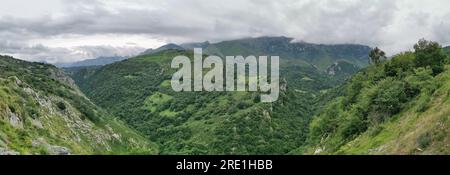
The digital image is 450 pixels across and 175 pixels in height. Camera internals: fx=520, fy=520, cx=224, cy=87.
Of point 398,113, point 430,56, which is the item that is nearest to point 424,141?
point 398,113

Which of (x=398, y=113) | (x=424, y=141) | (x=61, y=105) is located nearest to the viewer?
(x=424, y=141)

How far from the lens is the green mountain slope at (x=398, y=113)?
7362cm

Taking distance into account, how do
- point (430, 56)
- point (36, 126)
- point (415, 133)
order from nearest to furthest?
1. point (415, 133)
2. point (36, 126)
3. point (430, 56)

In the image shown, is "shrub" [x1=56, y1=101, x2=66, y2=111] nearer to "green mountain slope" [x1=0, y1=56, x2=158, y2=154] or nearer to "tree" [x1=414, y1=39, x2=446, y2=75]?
"green mountain slope" [x1=0, y1=56, x2=158, y2=154]

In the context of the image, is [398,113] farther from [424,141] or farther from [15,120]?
[15,120]

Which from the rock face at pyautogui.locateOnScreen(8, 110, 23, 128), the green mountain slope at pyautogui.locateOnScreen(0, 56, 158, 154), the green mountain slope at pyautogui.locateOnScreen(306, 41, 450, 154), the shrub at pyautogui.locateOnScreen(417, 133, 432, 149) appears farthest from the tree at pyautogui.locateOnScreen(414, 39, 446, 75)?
the rock face at pyautogui.locateOnScreen(8, 110, 23, 128)

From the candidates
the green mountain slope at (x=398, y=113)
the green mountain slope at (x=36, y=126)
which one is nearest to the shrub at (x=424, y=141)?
the green mountain slope at (x=398, y=113)

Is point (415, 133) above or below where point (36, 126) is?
above

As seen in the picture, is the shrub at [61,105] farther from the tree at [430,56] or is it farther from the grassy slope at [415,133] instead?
the tree at [430,56]

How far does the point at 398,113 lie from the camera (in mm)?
113562
